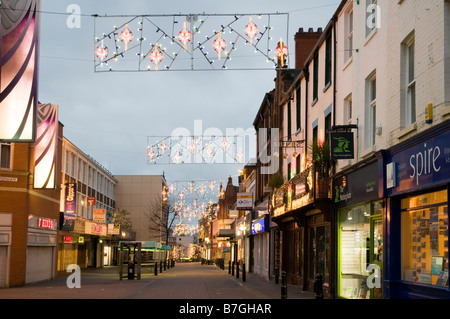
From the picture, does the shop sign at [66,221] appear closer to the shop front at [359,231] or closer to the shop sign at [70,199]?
the shop sign at [70,199]

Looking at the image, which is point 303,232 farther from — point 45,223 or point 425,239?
point 45,223

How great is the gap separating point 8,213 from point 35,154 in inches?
126

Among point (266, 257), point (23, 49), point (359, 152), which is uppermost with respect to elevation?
point (23, 49)

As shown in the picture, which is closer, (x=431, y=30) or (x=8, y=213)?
(x=431, y=30)

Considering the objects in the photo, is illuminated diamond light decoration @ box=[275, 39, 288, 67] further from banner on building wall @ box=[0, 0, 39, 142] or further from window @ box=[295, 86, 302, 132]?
banner on building wall @ box=[0, 0, 39, 142]

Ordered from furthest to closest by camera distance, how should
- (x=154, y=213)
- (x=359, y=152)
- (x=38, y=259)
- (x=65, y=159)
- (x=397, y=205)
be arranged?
1. (x=154, y=213)
2. (x=65, y=159)
3. (x=38, y=259)
4. (x=359, y=152)
5. (x=397, y=205)

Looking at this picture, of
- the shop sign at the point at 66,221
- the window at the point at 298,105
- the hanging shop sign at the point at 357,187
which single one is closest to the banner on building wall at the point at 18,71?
the hanging shop sign at the point at 357,187

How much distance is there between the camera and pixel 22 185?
3098 cm

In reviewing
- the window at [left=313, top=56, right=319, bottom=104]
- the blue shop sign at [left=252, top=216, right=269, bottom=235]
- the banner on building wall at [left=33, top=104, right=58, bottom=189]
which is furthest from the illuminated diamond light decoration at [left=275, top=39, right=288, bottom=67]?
the blue shop sign at [left=252, top=216, right=269, bottom=235]

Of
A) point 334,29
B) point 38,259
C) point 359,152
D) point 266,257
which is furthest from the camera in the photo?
point 266,257

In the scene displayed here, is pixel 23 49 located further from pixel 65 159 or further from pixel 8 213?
pixel 65 159

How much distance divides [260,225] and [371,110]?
24.8 metres

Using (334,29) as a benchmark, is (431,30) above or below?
below
